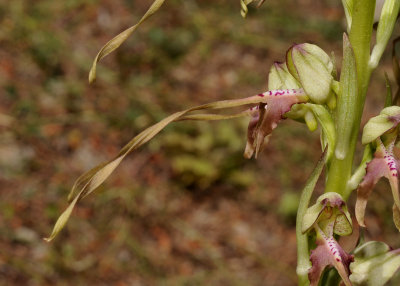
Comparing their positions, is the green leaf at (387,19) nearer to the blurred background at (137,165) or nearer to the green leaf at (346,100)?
the green leaf at (346,100)

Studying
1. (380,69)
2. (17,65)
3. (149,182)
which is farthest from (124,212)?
(380,69)

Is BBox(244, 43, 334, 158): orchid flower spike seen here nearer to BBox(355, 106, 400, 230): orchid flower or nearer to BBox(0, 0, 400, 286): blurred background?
BBox(355, 106, 400, 230): orchid flower

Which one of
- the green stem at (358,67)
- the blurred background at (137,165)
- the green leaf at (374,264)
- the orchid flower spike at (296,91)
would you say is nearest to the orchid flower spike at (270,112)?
the orchid flower spike at (296,91)

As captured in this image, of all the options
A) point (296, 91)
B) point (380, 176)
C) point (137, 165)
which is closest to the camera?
point (380, 176)

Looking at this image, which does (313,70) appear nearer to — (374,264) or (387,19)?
(387,19)

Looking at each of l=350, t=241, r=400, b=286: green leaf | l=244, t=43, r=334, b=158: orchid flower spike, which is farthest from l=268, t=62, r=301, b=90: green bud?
l=350, t=241, r=400, b=286: green leaf

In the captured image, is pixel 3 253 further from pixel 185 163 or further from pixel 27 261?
pixel 185 163

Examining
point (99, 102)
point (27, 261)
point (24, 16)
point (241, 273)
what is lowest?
point (241, 273)

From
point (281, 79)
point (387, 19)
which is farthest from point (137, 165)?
point (387, 19)
